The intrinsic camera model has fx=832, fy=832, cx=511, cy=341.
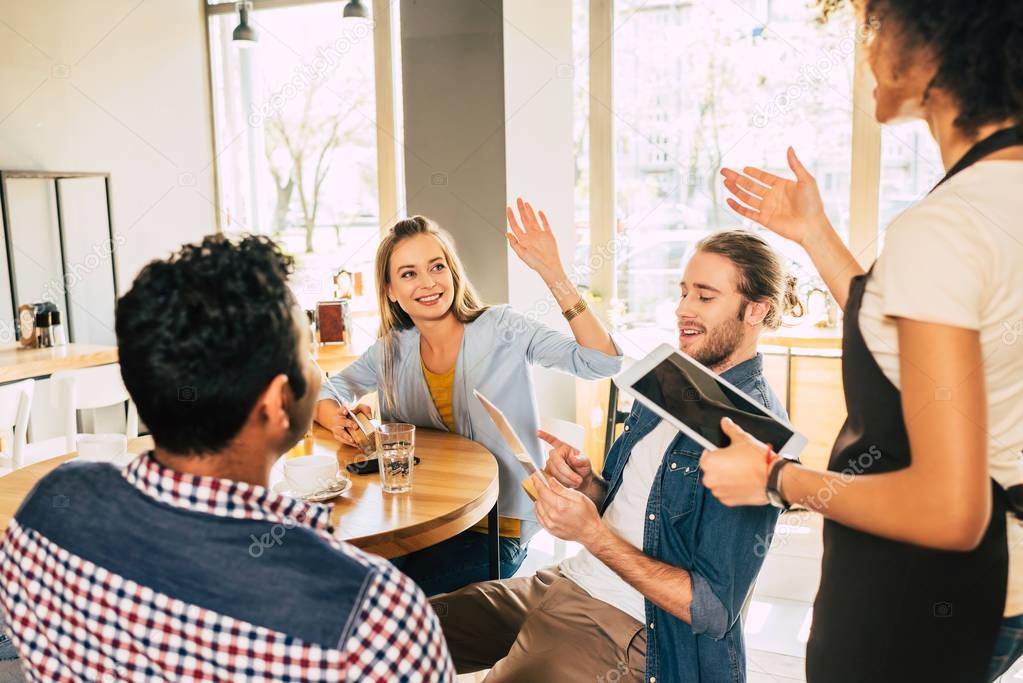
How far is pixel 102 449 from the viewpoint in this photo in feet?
5.36

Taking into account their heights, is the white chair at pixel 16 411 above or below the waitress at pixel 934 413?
below

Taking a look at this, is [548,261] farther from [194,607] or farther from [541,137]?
[541,137]

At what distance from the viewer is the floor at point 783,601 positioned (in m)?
2.34

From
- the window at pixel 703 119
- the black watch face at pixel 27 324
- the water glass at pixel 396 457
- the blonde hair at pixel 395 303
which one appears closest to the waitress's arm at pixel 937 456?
the water glass at pixel 396 457

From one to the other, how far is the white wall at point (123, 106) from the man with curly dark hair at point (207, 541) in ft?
13.4

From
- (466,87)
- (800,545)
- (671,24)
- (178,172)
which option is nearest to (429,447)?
(466,87)

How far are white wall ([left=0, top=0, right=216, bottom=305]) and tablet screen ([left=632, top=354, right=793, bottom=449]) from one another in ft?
13.6

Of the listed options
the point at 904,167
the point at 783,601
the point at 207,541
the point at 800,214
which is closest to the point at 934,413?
the point at 800,214

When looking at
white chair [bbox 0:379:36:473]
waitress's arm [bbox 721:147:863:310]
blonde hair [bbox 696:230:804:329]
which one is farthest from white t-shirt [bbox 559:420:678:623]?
white chair [bbox 0:379:36:473]

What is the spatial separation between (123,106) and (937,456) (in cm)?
489

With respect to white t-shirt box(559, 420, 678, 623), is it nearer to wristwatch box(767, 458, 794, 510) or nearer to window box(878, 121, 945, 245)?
wristwatch box(767, 458, 794, 510)

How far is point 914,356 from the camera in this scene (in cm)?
81

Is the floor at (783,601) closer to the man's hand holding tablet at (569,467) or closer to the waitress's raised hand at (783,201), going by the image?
the man's hand holding tablet at (569,467)

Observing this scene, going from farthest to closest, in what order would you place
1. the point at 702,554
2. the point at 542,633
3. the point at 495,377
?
the point at 495,377 < the point at 542,633 < the point at 702,554
